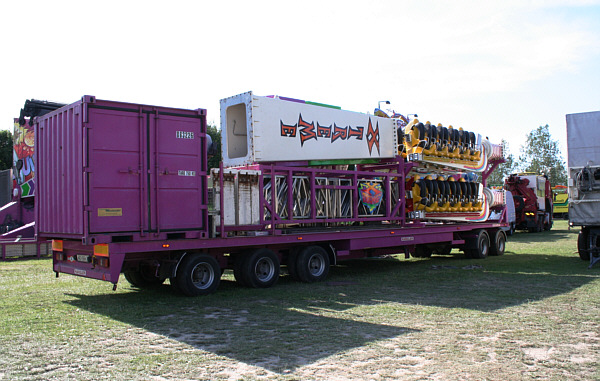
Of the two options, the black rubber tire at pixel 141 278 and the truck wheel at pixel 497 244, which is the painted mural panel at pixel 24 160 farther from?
the truck wheel at pixel 497 244

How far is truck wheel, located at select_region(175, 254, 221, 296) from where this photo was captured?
9.96m

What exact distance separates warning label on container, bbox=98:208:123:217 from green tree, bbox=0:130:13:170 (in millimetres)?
34927

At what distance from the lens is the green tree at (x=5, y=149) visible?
39156 mm

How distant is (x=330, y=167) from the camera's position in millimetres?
13844

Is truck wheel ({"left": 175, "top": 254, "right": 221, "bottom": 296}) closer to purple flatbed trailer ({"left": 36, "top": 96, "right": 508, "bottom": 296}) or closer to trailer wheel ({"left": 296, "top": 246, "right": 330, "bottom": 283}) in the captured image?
purple flatbed trailer ({"left": 36, "top": 96, "right": 508, "bottom": 296})

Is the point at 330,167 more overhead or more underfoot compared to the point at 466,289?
more overhead

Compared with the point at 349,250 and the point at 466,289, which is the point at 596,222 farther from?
the point at 349,250

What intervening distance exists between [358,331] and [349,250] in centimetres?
592

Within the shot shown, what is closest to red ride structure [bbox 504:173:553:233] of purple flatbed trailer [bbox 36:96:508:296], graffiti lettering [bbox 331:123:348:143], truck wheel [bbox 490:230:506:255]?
truck wheel [bbox 490:230:506:255]

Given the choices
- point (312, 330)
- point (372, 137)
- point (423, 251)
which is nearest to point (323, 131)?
point (372, 137)

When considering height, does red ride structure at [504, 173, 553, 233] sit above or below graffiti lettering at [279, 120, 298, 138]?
below

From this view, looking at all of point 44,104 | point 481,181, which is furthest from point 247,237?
point 481,181

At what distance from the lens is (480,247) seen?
1797 centimetres

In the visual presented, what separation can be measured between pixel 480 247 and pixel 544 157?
65402 millimetres
